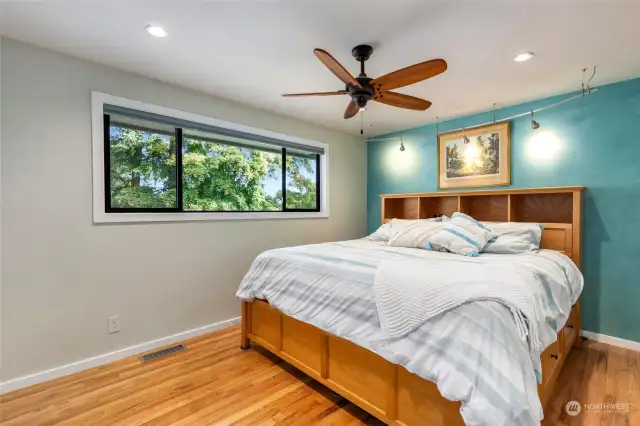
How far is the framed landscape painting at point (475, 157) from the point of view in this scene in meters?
3.31

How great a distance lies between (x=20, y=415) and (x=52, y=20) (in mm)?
2366

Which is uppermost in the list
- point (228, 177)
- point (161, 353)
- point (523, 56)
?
point (523, 56)

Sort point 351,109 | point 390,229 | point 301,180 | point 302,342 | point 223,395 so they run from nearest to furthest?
1. point 223,395
2. point 302,342
3. point 351,109
4. point 390,229
5. point 301,180

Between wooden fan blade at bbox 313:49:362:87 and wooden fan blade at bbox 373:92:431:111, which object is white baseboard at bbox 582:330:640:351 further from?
wooden fan blade at bbox 313:49:362:87

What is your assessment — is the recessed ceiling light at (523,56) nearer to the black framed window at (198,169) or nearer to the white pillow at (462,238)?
the white pillow at (462,238)

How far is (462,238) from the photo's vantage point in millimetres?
2486

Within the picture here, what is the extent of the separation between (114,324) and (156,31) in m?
2.21

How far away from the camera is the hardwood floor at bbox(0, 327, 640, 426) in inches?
68.6

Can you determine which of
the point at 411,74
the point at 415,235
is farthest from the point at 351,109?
the point at 415,235

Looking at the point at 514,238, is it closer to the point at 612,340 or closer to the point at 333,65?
the point at 612,340

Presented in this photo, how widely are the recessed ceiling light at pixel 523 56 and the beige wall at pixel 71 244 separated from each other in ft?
8.66

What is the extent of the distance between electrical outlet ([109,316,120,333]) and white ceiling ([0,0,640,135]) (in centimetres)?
203

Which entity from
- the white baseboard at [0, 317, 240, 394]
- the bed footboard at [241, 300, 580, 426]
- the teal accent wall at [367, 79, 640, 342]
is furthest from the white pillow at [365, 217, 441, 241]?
the white baseboard at [0, 317, 240, 394]

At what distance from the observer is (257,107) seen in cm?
335
